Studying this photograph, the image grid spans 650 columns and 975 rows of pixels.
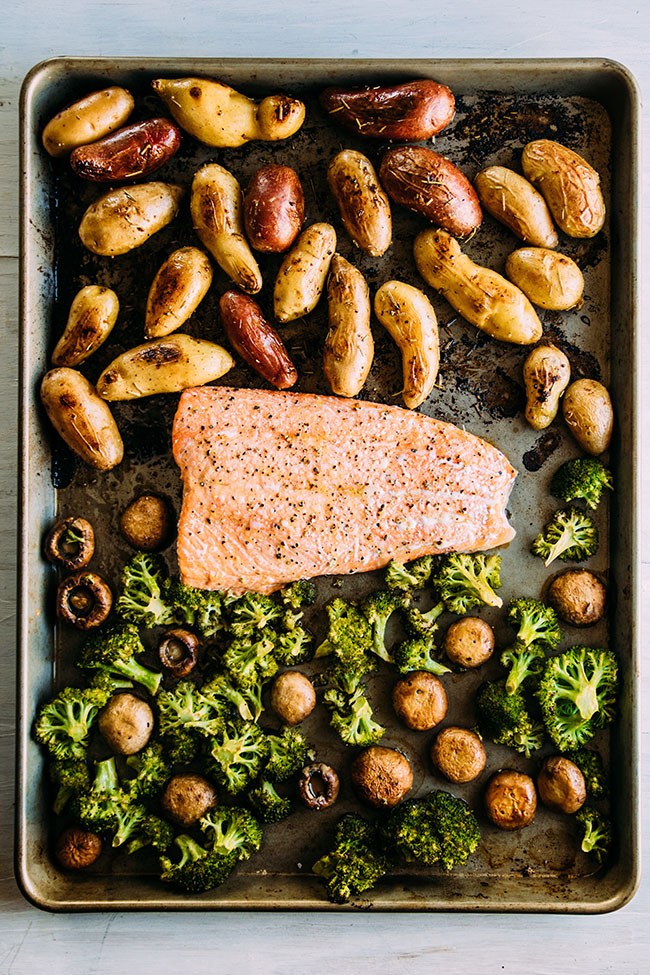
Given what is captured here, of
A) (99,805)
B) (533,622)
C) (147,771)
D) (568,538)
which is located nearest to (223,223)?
(568,538)

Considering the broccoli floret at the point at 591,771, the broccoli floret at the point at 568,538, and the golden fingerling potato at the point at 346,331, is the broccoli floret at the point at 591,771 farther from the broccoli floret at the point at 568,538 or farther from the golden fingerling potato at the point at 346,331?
the golden fingerling potato at the point at 346,331

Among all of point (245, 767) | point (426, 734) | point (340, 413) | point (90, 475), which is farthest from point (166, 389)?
point (426, 734)

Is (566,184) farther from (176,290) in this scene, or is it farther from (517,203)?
(176,290)

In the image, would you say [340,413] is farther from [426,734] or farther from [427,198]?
[426,734]

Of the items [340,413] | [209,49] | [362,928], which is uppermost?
[209,49]

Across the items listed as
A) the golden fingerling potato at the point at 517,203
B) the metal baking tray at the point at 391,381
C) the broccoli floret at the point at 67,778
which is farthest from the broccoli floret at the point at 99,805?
the golden fingerling potato at the point at 517,203
